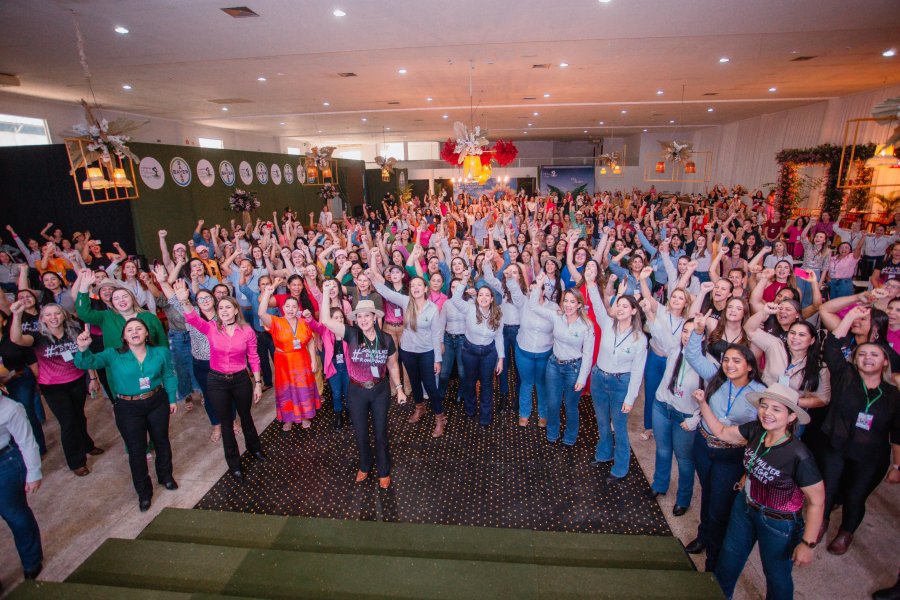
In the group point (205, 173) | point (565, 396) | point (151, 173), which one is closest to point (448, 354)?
point (565, 396)

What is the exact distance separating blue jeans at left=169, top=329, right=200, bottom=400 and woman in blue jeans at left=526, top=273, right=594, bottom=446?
3567 mm

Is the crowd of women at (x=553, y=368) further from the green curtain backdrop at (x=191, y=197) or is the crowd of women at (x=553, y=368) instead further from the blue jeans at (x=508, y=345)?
the green curtain backdrop at (x=191, y=197)

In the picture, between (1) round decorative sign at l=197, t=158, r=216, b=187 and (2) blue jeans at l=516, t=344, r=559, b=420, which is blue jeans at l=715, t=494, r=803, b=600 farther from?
(1) round decorative sign at l=197, t=158, r=216, b=187

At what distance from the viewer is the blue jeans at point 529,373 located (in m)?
4.02

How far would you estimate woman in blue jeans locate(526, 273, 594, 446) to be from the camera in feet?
11.8

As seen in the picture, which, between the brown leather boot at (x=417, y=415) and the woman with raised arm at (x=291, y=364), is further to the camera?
the brown leather boot at (x=417, y=415)

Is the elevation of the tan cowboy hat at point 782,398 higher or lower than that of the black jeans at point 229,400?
higher

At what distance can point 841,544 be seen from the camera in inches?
114

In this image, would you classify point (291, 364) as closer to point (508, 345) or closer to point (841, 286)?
point (508, 345)

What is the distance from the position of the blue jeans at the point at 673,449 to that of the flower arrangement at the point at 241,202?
12.7 meters

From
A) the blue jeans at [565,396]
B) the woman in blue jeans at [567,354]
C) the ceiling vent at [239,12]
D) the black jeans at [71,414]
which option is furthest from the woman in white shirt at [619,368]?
the ceiling vent at [239,12]

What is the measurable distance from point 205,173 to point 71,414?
985cm

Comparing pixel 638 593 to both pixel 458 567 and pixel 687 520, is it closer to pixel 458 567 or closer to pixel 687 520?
pixel 458 567

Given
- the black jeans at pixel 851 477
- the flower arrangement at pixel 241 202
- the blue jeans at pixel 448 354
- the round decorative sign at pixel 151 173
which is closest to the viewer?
the black jeans at pixel 851 477
